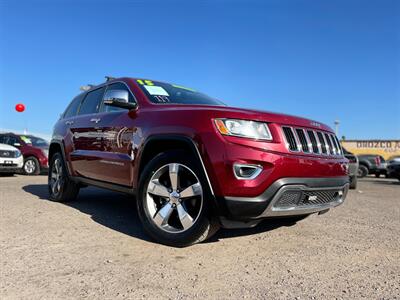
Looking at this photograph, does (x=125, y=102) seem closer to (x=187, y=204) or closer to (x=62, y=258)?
(x=187, y=204)

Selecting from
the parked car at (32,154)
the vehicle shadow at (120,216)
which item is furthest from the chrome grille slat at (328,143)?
the parked car at (32,154)

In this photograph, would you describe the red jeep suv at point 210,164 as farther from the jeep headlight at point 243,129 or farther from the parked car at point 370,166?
the parked car at point 370,166

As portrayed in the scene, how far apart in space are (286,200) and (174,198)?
99cm

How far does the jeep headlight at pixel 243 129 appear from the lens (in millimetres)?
3238

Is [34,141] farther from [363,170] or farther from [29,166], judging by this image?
[363,170]

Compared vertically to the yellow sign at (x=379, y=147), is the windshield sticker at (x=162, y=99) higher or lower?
higher

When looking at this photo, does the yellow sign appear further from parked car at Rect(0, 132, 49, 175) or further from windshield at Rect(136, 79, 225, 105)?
windshield at Rect(136, 79, 225, 105)

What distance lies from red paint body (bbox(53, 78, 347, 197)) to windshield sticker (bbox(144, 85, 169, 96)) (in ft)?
0.39

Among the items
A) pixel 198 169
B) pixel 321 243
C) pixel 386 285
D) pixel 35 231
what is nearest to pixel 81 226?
pixel 35 231

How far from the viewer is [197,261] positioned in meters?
3.12

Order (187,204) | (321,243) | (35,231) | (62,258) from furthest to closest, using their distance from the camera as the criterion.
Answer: (35,231)
(321,243)
(187,204)
(62,258)

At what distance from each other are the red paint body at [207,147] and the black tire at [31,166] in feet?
31.5

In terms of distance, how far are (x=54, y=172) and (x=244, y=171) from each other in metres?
4.12

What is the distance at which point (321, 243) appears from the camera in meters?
3.78
